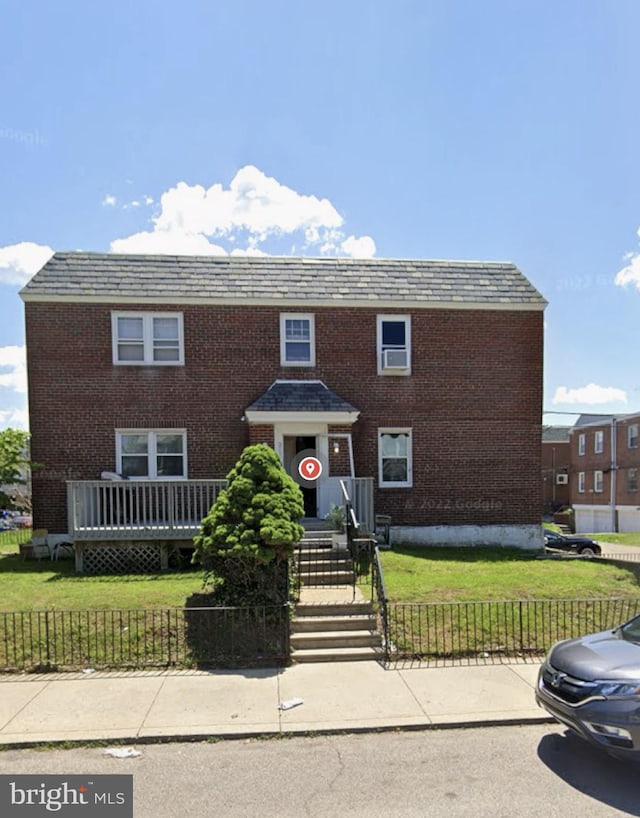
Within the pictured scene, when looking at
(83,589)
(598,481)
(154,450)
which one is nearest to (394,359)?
(154,450)

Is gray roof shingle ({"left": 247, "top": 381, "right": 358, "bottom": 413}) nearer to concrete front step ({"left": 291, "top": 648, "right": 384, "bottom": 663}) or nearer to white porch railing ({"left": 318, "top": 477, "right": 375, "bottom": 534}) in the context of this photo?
white porch railing ({"left": 318, "top": 477, "right": 375, "bottom": 534})

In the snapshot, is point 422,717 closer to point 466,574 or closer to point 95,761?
point 95,761

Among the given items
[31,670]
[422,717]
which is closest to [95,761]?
[31,670]

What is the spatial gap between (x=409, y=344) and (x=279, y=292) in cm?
372

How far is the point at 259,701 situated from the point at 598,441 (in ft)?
Answer: 129

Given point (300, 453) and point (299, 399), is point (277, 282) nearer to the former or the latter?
point (299, 399)

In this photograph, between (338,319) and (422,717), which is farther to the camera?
(338,319)

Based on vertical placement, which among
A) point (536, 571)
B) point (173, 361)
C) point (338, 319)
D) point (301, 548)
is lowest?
point (536, 571)

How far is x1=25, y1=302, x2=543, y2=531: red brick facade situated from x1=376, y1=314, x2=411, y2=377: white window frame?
0.14 metres

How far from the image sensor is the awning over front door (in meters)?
12.1

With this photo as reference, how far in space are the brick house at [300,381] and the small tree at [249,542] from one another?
4259 millimetres

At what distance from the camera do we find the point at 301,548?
988 cm

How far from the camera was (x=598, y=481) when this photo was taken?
3806 centimetres

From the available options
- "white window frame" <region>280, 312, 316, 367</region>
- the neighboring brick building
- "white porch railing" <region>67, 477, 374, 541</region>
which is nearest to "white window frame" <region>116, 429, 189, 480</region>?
"white porch railing" <region>67, 477, 374, 541</region>
